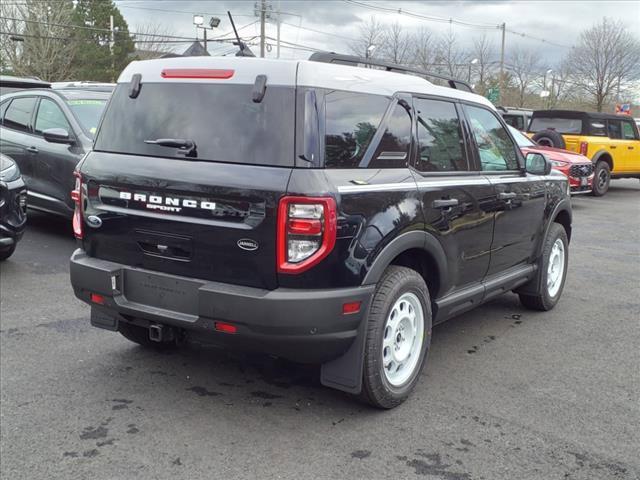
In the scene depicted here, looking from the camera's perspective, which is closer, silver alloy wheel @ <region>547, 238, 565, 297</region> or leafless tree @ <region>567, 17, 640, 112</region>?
silver alloy wheel @ <region>547, 238, 565, 297</region>

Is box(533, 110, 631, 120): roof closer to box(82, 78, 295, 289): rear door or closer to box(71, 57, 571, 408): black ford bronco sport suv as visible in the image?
box(71, 57, 571, 408): black ford bronco sport suv

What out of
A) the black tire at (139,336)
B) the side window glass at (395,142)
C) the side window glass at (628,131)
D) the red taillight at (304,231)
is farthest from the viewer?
the side window glass at (628,131)

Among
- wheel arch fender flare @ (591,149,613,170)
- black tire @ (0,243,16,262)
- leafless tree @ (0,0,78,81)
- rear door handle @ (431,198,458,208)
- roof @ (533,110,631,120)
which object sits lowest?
black tire @ (0,243,16,262)

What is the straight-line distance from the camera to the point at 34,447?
323cm

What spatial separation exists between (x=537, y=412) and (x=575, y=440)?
339 mm

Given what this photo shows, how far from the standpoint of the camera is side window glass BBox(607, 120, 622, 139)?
16.5 meters

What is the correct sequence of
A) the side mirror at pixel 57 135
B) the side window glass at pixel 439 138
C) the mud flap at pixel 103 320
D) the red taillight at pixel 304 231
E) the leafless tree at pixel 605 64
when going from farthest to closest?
the leafless tree at pixel 605 64 → the side mirror at pixel 57 135 → the side window glass at pixel 439 138 → the mud flap at pixel 103 320 → the red taillight at pixel 304 231

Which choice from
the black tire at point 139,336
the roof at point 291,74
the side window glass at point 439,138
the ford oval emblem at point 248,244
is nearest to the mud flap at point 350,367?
the ford oval emblem at point 248,244

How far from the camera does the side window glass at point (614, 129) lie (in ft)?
54.3

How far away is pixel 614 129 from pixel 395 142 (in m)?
15.0

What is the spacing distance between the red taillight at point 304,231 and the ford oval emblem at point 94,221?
124 centimetres

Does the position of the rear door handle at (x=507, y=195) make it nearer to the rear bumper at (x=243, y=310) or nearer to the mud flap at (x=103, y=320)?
the rear bumper at (x=243, y=310)

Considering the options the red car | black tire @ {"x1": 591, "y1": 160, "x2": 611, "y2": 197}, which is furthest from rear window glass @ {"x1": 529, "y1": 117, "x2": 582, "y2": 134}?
the red car

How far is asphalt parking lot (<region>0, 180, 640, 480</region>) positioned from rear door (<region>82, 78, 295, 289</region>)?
0.85m
